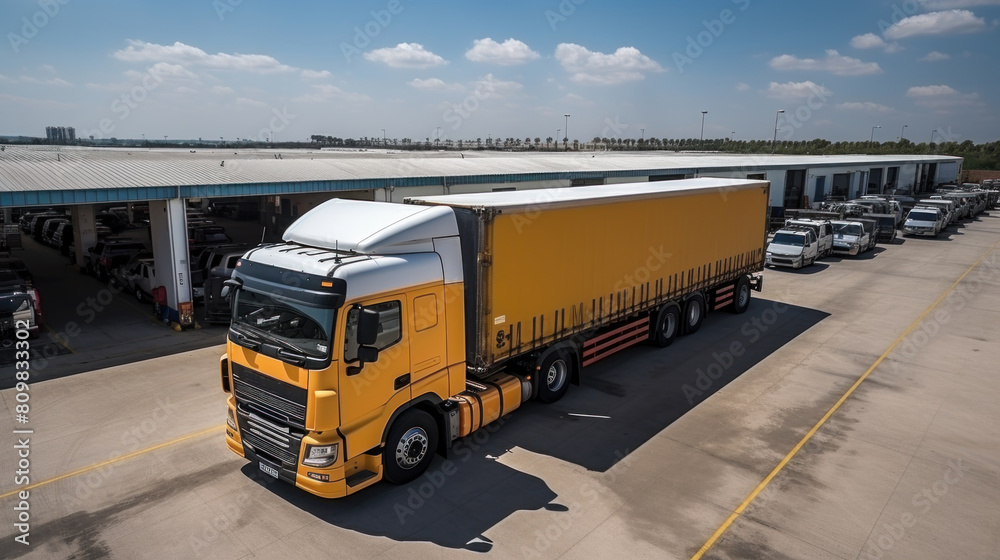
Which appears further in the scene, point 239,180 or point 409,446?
point 239,180

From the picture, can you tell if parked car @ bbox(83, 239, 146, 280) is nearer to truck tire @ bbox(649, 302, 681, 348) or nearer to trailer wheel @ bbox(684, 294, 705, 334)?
truck tire @ bbox(649, 302, 681, 348)

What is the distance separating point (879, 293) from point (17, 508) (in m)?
22.5

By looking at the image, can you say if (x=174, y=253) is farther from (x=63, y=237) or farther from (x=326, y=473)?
(x=63, y=237)

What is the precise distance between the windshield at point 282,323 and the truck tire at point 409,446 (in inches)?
64.9

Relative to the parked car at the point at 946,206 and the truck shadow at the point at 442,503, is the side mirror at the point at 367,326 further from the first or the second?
the parked car at the point at 946,206

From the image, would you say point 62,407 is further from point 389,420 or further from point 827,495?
point 827,495

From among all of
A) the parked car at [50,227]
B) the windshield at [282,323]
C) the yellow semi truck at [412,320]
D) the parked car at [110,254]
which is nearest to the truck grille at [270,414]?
the yellow semi truck at [412,320]

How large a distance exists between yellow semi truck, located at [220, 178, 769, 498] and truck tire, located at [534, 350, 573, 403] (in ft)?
0.08

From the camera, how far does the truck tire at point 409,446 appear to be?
759 cm

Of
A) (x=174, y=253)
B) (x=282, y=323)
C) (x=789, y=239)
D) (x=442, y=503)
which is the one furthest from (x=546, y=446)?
(x=789, y=239)

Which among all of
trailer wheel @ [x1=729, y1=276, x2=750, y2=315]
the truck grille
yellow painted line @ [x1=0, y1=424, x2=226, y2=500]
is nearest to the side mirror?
the truck grille

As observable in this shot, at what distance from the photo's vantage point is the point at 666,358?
13.1 meters

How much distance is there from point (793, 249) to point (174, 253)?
71.6ft

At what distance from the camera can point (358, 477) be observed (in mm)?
7230
